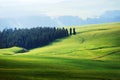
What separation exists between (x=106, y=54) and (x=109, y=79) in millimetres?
93348

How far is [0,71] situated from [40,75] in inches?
331

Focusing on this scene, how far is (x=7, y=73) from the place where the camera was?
68125 mm

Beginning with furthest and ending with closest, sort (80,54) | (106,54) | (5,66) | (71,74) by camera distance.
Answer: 1. (80,54)
2. (106,54)
3. (5,66)
4. (71,74)

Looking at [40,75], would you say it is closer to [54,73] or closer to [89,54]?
[54,73]

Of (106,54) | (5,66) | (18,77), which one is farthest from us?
(106,54)

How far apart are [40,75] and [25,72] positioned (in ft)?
13.5

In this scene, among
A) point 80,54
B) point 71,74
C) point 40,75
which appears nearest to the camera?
point 40,75

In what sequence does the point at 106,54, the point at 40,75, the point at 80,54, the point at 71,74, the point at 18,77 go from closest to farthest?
the point at 18,77 < the point at 40,75 < the point at 71,74 < the point at 106,54 < the point at 80,54

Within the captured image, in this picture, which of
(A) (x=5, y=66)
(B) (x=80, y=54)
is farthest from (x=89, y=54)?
(A) (x=5, y=66)

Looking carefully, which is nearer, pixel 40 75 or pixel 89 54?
pixel 40 75

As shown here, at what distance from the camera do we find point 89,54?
172 m

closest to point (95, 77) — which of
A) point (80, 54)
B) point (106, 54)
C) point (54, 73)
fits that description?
point (54, 73)

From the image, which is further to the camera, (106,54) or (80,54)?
(80,54)

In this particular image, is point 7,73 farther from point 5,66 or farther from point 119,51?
point 119,51
